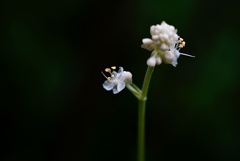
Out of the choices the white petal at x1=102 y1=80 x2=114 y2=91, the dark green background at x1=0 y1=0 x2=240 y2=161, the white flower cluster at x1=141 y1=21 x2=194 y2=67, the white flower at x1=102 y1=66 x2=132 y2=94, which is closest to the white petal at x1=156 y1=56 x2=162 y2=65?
the white flower cluster at x1=141 y1=21 x2=194 y2=67

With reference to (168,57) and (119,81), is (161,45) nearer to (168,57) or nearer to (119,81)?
(168,57)

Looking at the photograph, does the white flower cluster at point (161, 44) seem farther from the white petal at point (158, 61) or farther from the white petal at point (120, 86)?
the white petal at point (120, 86)

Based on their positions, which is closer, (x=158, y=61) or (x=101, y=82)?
(x=158, y=61)

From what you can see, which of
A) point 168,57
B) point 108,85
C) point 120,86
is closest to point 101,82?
point 108,85

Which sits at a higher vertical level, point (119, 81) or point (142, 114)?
point (119, 81)

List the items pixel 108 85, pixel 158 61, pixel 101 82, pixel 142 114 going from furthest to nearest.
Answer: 1. pixel 101 82
2. pixel 108 85
3. pixel 142 114
4. pixel 158 61

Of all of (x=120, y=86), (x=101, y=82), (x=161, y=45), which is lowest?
(x=120, y=86)

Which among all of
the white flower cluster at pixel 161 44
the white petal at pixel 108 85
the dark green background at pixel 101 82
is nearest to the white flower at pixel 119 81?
the white petal at pixel 108 85

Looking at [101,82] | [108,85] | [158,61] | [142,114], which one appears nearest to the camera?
[158,61]

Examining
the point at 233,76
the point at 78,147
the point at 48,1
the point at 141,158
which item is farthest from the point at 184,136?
the point at 48,1
